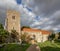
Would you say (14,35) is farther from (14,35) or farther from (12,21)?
(12,21)

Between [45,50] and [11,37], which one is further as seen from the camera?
[11,37]

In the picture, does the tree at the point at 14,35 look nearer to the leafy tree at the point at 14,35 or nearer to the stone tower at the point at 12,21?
the leafy tree at the point at 14,35

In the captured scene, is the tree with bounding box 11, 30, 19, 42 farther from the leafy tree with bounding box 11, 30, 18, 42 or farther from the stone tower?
the stone tower

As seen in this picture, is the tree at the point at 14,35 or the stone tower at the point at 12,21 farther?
the stone tower at the point at 12,21

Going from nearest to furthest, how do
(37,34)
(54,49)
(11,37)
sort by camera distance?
(54,49) < (11,37) < (37,34)

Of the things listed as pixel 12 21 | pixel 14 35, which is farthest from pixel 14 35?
pixel 12 21

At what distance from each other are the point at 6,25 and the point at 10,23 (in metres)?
1.78

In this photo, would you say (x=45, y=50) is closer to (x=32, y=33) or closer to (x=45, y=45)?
(x=45, y=45)

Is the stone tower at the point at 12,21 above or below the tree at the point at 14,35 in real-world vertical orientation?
above

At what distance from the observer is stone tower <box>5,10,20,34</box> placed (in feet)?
234

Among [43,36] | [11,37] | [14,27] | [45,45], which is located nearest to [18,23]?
[14,27]

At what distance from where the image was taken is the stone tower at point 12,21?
234 feet

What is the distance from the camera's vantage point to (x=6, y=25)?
72438mm

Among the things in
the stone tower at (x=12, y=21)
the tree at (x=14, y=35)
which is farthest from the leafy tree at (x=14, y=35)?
the stone tower at (x=12, y=21)
